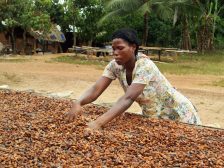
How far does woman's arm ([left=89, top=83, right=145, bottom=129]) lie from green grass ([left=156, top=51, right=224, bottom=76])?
35.1ft

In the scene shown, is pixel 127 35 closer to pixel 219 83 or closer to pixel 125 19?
pixel 219 83

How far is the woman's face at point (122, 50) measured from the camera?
3.26 m

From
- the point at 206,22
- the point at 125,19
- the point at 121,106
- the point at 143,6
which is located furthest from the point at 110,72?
the point at 125,19

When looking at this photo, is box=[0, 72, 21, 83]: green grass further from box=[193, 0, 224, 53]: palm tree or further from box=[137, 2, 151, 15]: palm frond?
box=[193, 0, 224, 53]: palm tree

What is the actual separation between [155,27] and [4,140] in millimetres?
24913

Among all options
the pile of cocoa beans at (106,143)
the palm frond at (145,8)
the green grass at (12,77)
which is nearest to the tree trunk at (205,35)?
the palm frond at (145,8)

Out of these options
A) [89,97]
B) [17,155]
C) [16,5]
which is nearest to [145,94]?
[89,97]

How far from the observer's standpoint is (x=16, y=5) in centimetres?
2422

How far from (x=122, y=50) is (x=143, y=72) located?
0.23m

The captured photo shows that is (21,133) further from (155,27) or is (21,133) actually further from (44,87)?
(155,27)

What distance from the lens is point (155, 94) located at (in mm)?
3439

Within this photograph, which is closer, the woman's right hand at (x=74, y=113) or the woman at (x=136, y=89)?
the woman at (x=136, y=89)

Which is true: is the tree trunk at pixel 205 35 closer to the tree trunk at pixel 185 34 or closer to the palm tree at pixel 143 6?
the tree trunk at pixel 185 34

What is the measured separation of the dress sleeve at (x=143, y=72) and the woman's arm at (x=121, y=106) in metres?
0.04
